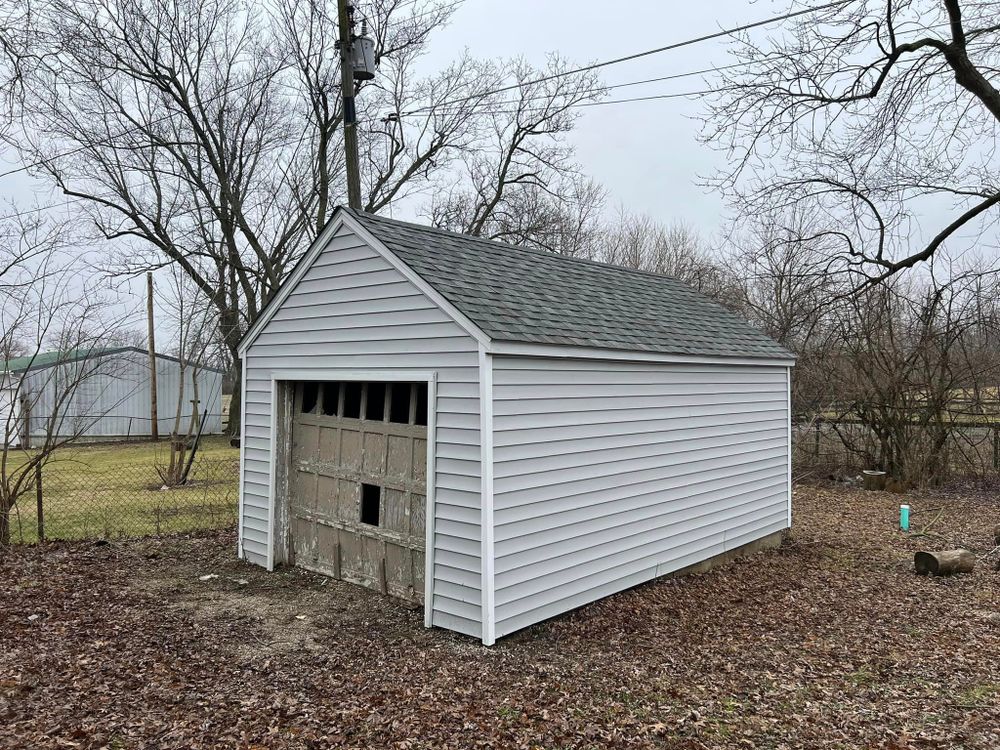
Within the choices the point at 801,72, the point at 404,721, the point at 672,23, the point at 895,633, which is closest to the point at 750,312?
the point at 801,72

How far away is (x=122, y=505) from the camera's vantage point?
12086mm

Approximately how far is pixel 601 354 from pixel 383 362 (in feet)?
6.58

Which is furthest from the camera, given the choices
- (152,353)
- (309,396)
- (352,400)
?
(152,353)

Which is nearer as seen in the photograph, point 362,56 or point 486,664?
point 486,664

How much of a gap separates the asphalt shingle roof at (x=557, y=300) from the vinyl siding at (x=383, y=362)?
0.27 meters

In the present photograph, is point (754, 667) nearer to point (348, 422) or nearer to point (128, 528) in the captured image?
point (348, 422)

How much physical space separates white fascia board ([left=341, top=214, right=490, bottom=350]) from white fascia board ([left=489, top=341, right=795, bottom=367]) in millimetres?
196

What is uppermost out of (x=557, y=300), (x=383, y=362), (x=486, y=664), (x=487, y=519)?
(x=557, y=300)

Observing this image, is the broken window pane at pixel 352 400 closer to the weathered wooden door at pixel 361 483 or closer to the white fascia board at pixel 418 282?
the weathered wooden door at pixel 361 483

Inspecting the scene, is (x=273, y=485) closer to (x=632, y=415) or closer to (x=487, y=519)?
(x=487, y=519)

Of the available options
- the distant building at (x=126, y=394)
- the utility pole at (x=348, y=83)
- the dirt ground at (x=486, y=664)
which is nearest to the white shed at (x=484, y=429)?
the dirt ground at (x=486, y=664)

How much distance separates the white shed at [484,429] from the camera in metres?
5.64

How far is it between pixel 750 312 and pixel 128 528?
68.6ft

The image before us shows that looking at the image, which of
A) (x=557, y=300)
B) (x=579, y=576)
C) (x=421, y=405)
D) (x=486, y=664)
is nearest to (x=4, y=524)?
(x=421, y=405)
